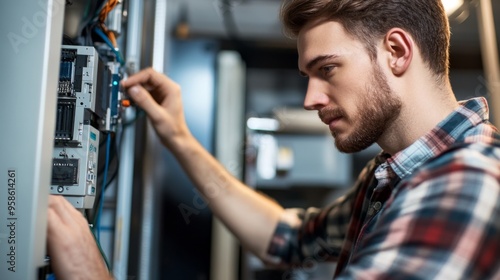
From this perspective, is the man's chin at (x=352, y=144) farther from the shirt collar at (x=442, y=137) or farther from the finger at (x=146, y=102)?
the finger at (x=146, y=102)

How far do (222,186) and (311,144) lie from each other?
816 millimetres

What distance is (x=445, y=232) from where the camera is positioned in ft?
2.18

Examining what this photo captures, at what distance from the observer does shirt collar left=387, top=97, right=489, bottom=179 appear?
893 mm

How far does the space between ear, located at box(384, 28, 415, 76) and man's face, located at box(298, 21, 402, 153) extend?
0.11 ft

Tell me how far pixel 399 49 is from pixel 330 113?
20cm

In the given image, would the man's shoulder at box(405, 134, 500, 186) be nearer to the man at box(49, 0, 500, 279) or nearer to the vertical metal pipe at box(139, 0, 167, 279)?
the man at box(49, 0, 500, 279)

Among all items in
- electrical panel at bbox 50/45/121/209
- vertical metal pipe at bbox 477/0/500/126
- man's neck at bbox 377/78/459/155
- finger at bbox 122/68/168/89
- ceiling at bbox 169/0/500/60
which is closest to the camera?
electrical panel at bbox 50/45/121/209

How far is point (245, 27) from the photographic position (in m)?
1.92

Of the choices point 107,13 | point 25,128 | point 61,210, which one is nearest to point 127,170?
point 107,13

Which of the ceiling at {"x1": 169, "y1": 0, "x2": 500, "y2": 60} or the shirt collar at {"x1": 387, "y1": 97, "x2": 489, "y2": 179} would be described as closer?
the shirt collar at {"x1": 387, "y1": 97, "x2": 489, "y2": 179}

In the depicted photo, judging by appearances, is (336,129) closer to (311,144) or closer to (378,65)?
(378,65)

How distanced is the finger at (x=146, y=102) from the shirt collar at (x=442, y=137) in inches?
25.6

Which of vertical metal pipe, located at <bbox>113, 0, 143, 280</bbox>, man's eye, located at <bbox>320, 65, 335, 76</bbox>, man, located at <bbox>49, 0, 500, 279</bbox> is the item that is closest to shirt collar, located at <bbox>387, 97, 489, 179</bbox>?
man, located at <bbox>49, 0, 500, 279</bbox>

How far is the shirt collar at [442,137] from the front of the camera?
893 mm
